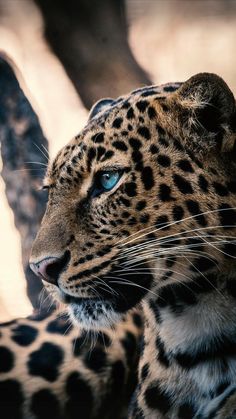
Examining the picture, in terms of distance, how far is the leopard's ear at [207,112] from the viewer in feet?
6.06

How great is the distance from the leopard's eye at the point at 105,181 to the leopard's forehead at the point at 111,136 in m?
0.03

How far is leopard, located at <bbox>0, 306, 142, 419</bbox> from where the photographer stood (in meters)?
2.41

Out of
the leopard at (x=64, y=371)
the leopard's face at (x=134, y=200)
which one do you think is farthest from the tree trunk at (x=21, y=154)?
the leopard's face at (x=134, y=200)

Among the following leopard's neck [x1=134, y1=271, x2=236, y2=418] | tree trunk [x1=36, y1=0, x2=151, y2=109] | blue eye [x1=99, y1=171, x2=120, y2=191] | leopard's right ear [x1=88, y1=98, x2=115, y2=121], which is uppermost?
tree trunk [x1=36, y1=0, x2=151, y2=109]

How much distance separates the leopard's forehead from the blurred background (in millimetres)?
645

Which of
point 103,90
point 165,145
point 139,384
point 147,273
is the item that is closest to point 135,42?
point 103,90

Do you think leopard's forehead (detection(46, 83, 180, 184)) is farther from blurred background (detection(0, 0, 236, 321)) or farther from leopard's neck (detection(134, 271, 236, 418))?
blurred background (detection(0, 0, 236, 321))

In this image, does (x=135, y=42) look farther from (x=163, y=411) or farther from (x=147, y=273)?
(x=163, y=411)

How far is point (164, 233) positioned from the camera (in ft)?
6.35

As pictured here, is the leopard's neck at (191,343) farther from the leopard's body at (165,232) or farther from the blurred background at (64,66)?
the blurred background at (64,66)

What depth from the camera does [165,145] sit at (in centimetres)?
195

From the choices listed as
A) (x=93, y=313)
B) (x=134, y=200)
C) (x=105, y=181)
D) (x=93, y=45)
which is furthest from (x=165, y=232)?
(x=93, y=45)

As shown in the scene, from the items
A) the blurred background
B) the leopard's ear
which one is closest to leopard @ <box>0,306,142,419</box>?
the blurred background

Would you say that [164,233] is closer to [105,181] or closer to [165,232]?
[165,232]
